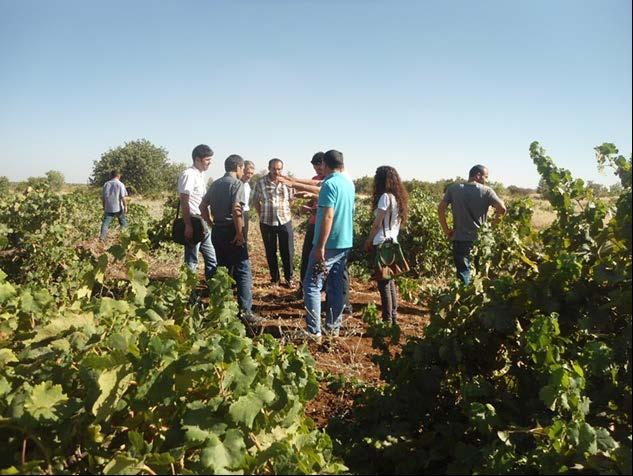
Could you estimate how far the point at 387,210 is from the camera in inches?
171

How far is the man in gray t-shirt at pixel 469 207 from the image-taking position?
5102 mm

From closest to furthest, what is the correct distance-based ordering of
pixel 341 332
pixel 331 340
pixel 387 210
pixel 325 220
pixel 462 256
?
pixel 325 220
pixel 331 340
pixel 387 210
pixel 341 332
pixel 462 256

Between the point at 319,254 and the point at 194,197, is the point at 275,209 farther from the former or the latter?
the point at 319,254

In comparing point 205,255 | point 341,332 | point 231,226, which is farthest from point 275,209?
point 341,332

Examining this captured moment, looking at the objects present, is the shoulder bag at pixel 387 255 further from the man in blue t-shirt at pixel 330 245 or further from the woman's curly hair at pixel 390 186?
the man in blue t-shirt at pixel 330 245

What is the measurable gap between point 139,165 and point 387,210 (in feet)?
113

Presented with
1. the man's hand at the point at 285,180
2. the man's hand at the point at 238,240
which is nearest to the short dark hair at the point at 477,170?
the man's hand at the point at 285,180

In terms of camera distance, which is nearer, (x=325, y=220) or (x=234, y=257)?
(x=325, y=220)

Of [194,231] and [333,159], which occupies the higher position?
[333,159]

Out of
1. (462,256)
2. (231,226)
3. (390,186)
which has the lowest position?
(462,256)

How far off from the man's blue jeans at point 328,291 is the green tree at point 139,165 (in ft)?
109

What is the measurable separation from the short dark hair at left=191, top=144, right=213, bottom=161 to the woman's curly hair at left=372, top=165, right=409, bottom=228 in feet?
6.06

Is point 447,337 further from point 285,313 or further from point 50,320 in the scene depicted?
point 285,313

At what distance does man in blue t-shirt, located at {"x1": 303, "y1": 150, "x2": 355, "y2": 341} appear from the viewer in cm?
405
